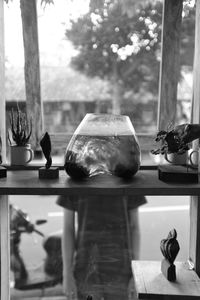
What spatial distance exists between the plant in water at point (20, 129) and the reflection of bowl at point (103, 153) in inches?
9.4

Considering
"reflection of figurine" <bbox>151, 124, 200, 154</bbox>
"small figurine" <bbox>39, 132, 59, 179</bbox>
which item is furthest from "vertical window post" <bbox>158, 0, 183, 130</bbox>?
"small figurine" <bbox>39, 132, 59, 179</bbox>

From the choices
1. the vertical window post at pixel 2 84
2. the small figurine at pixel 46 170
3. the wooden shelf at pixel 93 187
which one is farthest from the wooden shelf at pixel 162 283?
the vertical window post at pixel 2 84

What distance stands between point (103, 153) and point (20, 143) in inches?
13.6

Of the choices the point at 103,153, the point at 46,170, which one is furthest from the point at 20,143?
the point at 103,153

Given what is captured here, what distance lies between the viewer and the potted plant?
1.34 m

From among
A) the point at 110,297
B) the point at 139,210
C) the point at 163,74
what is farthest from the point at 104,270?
the point at 163,74

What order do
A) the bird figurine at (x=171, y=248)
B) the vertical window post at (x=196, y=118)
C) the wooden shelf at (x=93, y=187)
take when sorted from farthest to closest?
the vertical window post at (x=196, y=118) < the bird figurine at (x=171, y=248) < the wooden shelf at (x=93, y=187)

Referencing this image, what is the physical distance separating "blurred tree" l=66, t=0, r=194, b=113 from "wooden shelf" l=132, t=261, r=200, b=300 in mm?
680

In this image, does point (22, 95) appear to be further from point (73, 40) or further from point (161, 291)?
point (161, 291)

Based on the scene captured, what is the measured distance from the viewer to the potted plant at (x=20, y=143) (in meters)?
1.34

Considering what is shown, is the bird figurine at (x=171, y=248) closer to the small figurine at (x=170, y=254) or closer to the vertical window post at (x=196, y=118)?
the small figurine at (x=170, y=254)

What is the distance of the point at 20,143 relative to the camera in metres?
1.34

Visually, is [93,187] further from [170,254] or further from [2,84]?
[2,84]

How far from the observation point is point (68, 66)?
4.74 feet
